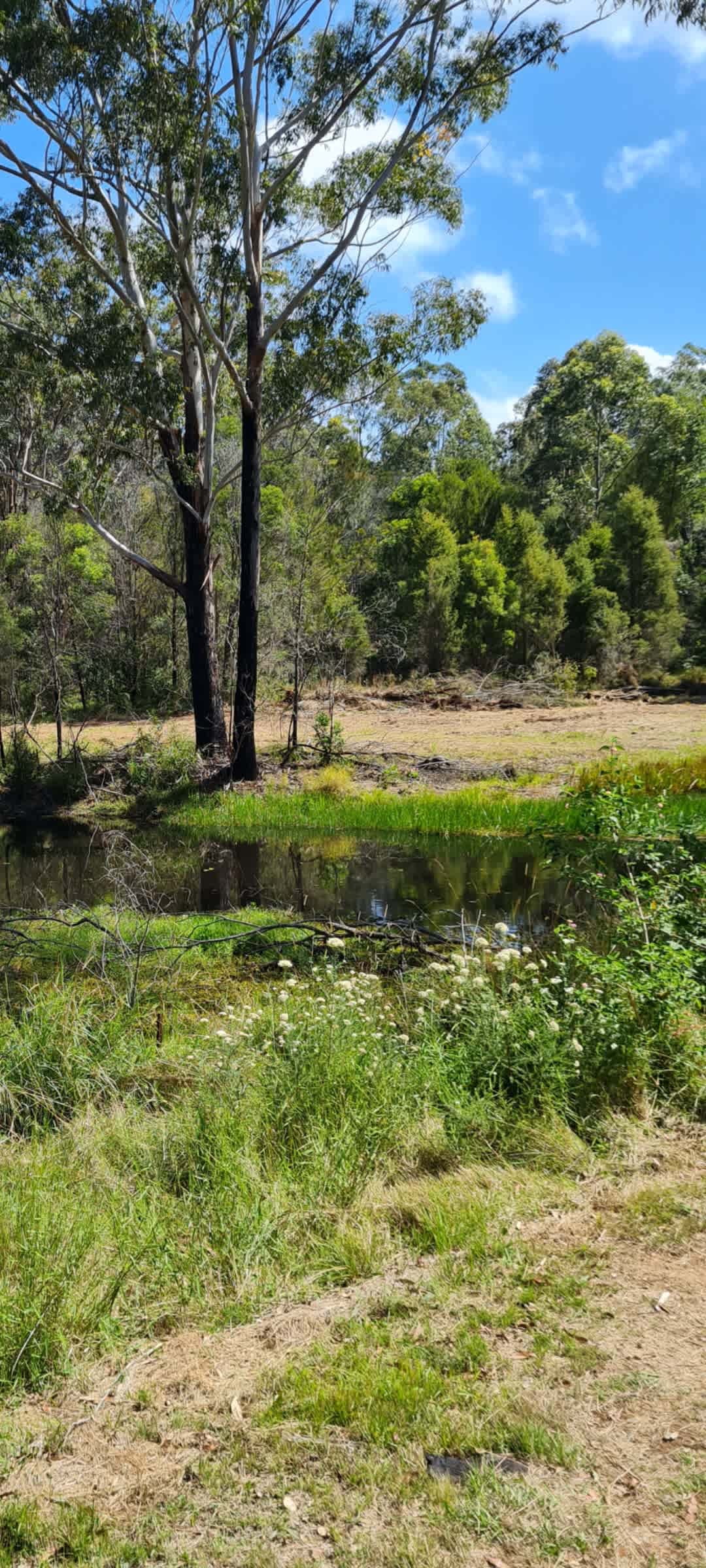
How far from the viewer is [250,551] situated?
665 inches

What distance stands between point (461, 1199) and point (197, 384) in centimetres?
1629

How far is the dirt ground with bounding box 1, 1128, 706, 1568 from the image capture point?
2.36 m

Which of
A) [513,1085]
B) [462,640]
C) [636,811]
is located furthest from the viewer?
[462,640]

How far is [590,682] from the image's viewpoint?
28.7m

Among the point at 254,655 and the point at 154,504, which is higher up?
the point at 154,504

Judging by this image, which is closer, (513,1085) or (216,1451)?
(216,1451)

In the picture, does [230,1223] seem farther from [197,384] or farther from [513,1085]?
[197,384]

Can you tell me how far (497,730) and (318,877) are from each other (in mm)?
10342

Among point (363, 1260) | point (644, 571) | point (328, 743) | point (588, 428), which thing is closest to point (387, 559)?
point (644, 571)

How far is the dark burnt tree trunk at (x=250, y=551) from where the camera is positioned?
16469mm

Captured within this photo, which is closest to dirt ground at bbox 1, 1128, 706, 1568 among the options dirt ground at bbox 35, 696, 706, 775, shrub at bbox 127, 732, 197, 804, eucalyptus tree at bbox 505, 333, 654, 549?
dirt ground at bbox 35, 696, 706, 775

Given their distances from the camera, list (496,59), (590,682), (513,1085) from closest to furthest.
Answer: (513,1085), (496,59), (590,682)

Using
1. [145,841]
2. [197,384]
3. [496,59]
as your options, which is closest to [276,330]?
[197,384]

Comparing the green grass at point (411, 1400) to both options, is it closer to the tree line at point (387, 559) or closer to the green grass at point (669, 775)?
the green grass at point (669, 775)
